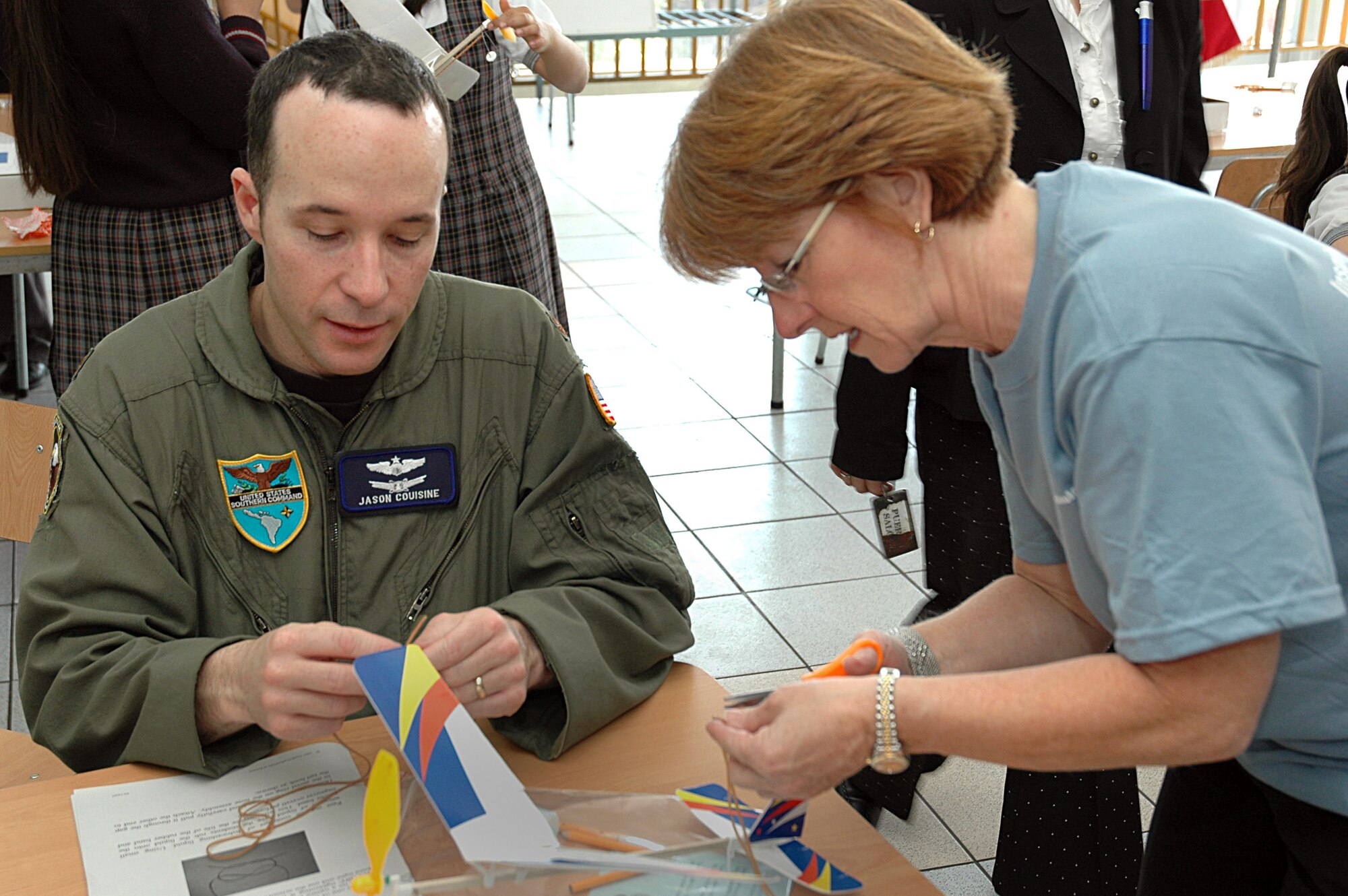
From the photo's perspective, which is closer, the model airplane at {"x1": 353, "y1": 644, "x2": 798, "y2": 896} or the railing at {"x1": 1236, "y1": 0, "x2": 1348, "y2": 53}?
the model airplane at {"x1": 353, "y1": 644, "x2": 798, "y2": 896}

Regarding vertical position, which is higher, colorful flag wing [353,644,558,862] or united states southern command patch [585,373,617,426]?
united states southern command patch [585,373,617,426]

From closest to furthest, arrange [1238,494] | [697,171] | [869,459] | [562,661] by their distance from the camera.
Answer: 1. [1238,494]
2. [697,171]
3. [562,661]
4. [869,459]

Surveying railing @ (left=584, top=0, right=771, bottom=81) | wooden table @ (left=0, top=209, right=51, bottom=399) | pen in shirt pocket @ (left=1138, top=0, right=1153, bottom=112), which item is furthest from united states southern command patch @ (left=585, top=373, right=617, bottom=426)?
railing @ (left=584, top=0, right=771, bottom=81)

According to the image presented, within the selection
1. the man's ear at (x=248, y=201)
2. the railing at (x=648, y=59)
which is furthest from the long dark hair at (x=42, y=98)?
the railing at (x=648, y=59)

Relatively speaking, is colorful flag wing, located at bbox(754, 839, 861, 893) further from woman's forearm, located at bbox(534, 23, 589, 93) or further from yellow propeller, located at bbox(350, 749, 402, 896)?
woman's forearm, located at bbox(534, 23, 589, 93)

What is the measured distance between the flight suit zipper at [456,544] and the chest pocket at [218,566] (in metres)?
0.15

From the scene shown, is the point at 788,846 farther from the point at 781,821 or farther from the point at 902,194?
the point at 902,194

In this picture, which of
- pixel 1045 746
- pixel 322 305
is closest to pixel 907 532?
pixel 322 305

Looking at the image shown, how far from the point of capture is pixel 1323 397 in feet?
2.99

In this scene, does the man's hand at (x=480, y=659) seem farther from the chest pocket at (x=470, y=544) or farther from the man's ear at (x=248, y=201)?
the man's ear at (x=248, y=201)

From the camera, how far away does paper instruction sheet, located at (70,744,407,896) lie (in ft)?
3.57

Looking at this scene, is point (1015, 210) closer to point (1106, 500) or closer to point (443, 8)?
point (1106, 500)

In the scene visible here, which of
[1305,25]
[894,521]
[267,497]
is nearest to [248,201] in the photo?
[267,497]

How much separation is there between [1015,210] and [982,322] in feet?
0.30
